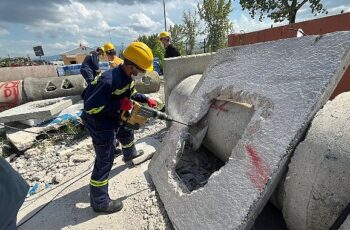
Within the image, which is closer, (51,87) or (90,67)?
(90,67)

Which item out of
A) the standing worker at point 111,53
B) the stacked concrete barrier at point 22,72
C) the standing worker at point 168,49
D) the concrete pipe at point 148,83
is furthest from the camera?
the stacked concrete barrier at point 22,72

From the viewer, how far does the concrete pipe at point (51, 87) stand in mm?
7923

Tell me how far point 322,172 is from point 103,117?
7.36 feet

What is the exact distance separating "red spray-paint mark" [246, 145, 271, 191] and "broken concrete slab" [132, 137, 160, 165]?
231cm

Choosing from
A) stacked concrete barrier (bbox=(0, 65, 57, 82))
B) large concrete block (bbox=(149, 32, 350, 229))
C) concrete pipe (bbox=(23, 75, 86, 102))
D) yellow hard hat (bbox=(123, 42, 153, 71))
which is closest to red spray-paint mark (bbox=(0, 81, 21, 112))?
concrete pipe (bbox=(23, 75, 86, 102))

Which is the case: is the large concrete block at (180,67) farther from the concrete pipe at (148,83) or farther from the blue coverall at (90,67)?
the concrete pipe at (148,83)

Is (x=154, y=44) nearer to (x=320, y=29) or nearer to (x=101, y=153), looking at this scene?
(x=320, y=29)

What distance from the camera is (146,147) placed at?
448 cm

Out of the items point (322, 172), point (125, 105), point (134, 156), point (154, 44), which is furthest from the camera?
point (154, 44)

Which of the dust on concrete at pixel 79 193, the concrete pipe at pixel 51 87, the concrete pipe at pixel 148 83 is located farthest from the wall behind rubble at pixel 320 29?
the concrete pipe at pixel 51 87

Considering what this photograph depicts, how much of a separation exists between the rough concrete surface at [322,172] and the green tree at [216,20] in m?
16.1

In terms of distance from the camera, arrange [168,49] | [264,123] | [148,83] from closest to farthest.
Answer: [264,123] → [168,49] → [148,83]

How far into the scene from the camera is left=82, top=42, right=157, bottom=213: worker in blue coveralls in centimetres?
293

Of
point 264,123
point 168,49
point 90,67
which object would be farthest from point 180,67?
point 264,123
